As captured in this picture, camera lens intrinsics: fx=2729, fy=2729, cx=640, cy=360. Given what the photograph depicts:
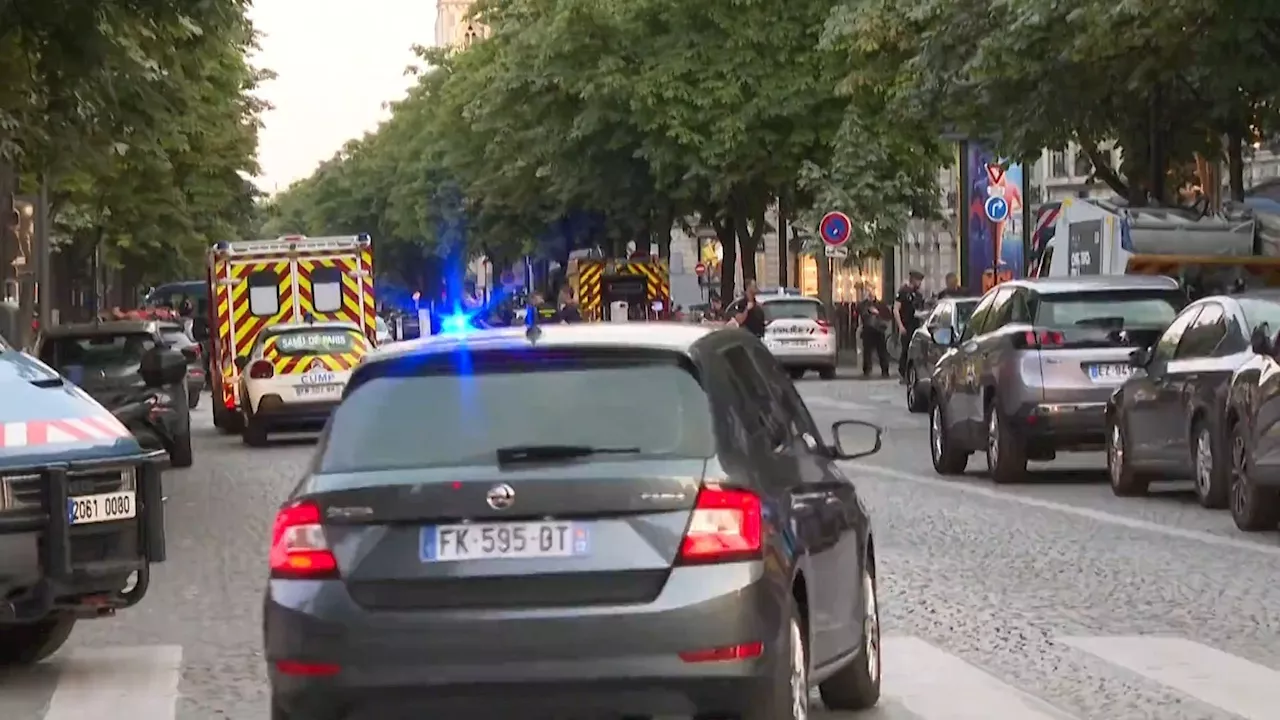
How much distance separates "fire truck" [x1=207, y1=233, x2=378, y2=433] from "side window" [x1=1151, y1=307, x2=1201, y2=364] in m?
17.9

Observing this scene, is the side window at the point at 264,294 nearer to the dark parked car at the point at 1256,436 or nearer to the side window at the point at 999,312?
the side window at the point at 999,312

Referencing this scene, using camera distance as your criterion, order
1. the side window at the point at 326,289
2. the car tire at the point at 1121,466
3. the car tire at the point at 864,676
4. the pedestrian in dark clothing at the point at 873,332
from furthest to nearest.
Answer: the pedestrian in dark clothing at the point at 873,332, the side window at the point at 326,289, the car tire at the point at 1121,466, the car tire at the point at 864,676

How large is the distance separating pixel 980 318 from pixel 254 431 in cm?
1076

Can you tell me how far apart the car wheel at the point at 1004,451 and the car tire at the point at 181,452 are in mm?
8811

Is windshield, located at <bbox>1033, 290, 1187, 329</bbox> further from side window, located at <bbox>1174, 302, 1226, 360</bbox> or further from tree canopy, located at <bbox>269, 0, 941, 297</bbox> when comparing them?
tree canopy, located at <bbox>269, 0, 941, 297</bbox>

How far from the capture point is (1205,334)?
1891 centimetres

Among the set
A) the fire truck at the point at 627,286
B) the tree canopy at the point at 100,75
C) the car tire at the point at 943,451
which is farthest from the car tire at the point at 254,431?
the fire truck at the point at 627,286

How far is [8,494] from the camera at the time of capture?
10.6 m

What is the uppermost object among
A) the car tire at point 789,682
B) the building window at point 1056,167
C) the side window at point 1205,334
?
the building window at point 1056,167

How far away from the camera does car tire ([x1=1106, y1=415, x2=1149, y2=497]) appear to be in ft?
65.8

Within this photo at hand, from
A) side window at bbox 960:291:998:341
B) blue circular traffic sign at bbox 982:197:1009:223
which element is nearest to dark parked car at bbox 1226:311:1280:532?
side window at bbox 960:291:998:341

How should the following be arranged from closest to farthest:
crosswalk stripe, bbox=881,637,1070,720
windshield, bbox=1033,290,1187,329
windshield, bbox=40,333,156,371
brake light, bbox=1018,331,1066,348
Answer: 1. crosswalk stripe, bbox=881,637,1070,720
2. brake light, bbox=1018,331,1066,348
3. windshield, bbox=1033,290,1187,329
4. windshield, bbox=40,333,156,371

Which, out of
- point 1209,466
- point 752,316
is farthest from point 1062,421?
point 752,316

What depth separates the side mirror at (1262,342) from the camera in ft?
52.7
